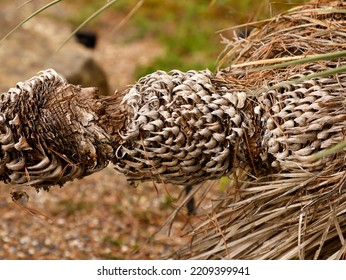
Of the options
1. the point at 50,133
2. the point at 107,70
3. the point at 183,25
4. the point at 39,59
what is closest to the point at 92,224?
the point at 50,133

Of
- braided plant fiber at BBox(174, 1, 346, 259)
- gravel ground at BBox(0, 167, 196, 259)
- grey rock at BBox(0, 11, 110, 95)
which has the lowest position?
gravel ground at BBox(0, 167, 196, 259)

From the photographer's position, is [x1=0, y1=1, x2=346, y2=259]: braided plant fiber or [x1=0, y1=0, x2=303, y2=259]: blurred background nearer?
[x1=0, y1=1, x2=346, y2=259]: braided plant fiber

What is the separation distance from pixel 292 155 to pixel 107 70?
293 centimetres

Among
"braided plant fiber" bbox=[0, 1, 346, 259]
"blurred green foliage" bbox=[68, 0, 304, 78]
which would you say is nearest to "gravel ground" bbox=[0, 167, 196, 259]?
"braided plant fiber" bbox=[0, 1, 346, 259]

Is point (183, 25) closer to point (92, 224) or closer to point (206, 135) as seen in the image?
point (92, 224)

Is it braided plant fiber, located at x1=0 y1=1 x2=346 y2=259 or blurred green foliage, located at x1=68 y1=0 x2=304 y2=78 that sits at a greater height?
blurred green foliage, located at x1=68 y1=0 x2=304 y2=78

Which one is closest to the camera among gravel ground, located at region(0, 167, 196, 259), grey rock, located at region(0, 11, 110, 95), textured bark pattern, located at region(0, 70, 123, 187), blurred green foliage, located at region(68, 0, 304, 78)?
textured bark pattern, located at region(0, 70, 123, 187)

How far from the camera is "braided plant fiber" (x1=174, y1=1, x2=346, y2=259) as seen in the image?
1209 millimetres

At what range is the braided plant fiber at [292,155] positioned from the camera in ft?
3.97

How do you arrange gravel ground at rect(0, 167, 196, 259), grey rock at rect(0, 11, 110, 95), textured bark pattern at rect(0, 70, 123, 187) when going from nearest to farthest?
1. textured bark pattern at rect(0, 70, 123, 187)
2. gravel ground at rect(0, 167, 196, 259)
3. grey rock at rect(0, 11, 110, 95)

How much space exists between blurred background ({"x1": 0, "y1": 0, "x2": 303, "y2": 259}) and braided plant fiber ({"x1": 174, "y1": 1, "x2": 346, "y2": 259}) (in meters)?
0.08

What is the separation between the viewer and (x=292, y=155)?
4.03ft

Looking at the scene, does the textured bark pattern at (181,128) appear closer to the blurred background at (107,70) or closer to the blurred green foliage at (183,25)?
the blurred background at (107,70)

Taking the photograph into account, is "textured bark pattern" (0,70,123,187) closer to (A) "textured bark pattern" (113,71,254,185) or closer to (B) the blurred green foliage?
(A) "textured bark pattern" (113,71,254,185)
